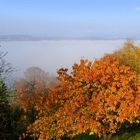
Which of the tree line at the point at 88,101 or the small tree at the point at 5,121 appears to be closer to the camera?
the tree line at the point at 88,101

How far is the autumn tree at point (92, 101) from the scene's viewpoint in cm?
4500

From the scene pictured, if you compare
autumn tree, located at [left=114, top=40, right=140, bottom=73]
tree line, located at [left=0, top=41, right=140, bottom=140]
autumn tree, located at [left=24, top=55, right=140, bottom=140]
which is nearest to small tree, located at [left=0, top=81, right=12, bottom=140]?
tree line, located at [left=0, top=41, right=140, bottom=140]

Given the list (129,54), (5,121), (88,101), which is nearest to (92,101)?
(88,101)

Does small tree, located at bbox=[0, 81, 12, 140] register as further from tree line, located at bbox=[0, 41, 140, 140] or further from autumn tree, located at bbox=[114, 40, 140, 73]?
autumn tree, located at bbox=[114, 40, 140, 73]

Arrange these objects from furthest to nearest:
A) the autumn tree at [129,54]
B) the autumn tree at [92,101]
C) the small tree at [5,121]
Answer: the autumn tree at [129,54] < the small tree at [5,121] < the autumn tree at [92,101]

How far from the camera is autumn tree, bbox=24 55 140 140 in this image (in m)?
45.0

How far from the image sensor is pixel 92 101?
45312 millimetres

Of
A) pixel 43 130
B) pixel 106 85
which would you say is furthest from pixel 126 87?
pixel 43 130

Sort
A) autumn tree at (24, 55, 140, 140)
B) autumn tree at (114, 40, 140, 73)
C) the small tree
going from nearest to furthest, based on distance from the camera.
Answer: autumn tree at (24, 55, 140, 140) < the small tree < autumn tree at (114, 40, 140, 73)

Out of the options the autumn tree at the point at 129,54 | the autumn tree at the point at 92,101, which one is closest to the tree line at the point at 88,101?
the autumn tree at the point at 92,101

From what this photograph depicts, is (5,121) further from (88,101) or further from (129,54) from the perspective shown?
(129,54)

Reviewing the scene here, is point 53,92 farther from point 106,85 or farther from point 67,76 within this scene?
point 106,85

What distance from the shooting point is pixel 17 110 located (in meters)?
54.8

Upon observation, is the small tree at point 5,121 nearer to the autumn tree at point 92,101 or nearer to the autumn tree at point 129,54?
the autumn tree at point 92,101
